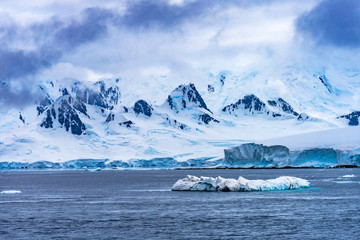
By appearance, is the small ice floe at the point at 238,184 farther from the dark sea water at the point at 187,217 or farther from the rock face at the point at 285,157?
the rock face at the point at 285,157

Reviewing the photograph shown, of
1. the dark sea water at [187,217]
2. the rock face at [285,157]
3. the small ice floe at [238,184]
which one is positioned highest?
the rock face at [285,157]

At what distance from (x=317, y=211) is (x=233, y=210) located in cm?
736

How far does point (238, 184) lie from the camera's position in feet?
264

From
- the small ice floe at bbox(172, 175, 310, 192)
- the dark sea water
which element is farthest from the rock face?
the dark sea water

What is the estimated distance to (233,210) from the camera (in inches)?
2244

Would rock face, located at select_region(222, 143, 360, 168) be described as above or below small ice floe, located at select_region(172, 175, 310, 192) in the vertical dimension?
above

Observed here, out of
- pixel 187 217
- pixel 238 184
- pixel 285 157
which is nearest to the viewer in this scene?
pixel 187 217

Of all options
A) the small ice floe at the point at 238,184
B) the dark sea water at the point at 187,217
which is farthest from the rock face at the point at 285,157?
the dark sea water at the point at 187,217

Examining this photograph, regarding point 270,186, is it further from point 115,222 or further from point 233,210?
point 115,222

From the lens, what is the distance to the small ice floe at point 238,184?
8088cm

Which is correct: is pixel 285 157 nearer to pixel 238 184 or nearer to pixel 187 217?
pixel 238 184

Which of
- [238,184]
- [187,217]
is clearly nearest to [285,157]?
[238,184]

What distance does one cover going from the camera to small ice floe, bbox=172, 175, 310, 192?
80875mm

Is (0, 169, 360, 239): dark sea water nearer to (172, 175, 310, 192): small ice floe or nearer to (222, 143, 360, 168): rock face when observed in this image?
(172, 175, 310, 192): small ice floe
